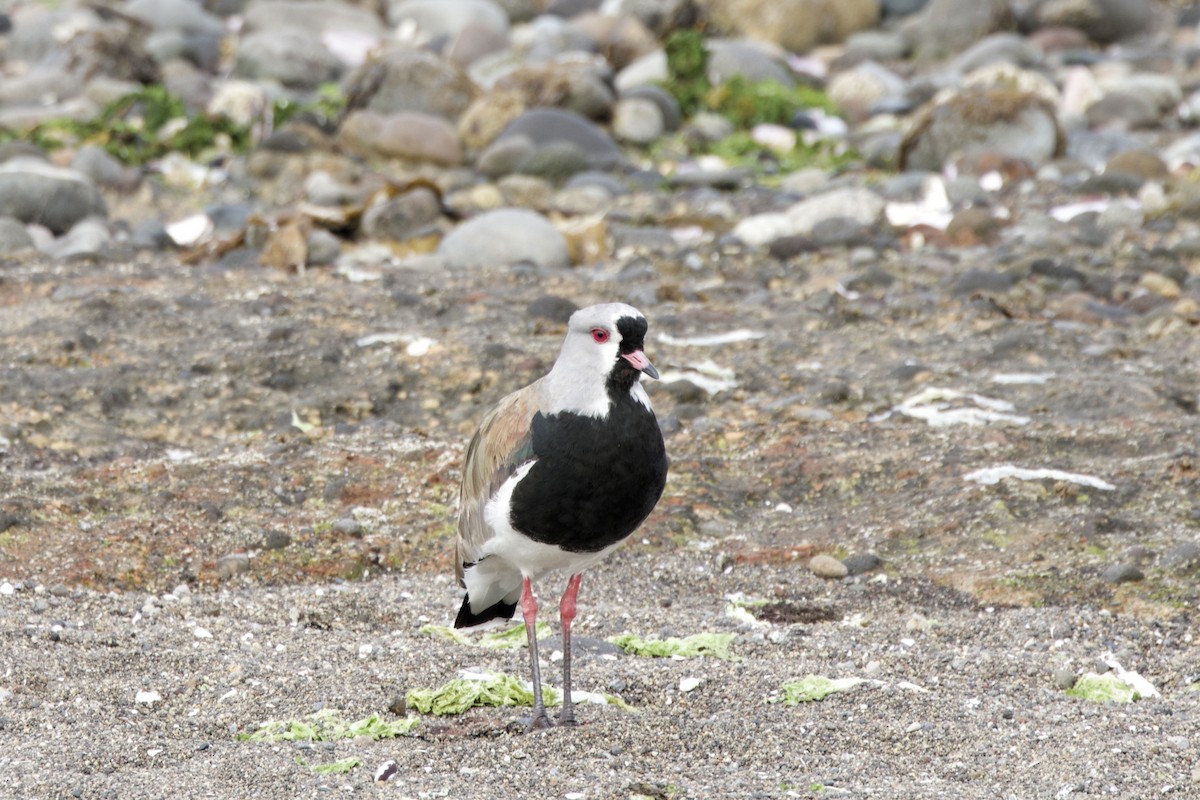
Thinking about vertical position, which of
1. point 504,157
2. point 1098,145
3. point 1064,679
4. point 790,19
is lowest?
point 790,19

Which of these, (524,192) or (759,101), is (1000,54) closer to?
(759,101)

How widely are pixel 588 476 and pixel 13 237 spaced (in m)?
10.1

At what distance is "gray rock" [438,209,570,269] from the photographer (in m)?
12.8

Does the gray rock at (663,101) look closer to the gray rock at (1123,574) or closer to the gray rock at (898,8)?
the gray rock at (898,8)

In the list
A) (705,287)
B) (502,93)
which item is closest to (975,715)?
(705,287)

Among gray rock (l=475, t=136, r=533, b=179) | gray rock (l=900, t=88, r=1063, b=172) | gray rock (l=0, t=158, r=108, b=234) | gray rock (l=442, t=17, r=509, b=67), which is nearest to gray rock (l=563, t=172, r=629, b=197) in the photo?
gray rock (l=475, t=136, r=533, b=179)

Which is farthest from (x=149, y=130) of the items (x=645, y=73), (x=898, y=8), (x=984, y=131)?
(x=898, y=8)

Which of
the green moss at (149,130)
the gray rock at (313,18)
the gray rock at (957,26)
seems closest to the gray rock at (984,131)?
the gray rock at (957,26)

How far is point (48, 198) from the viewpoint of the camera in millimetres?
14383

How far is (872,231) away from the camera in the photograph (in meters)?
13.6

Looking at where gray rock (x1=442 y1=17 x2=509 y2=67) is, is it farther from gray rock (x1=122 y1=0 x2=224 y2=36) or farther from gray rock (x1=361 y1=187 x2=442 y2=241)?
gray rock (x1=361 y1=187 x2=442 y2=241)

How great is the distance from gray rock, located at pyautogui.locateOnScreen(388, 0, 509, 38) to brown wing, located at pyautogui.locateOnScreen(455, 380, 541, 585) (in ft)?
68.4

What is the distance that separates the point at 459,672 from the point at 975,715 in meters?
1.90

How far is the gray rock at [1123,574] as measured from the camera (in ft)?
21.9
